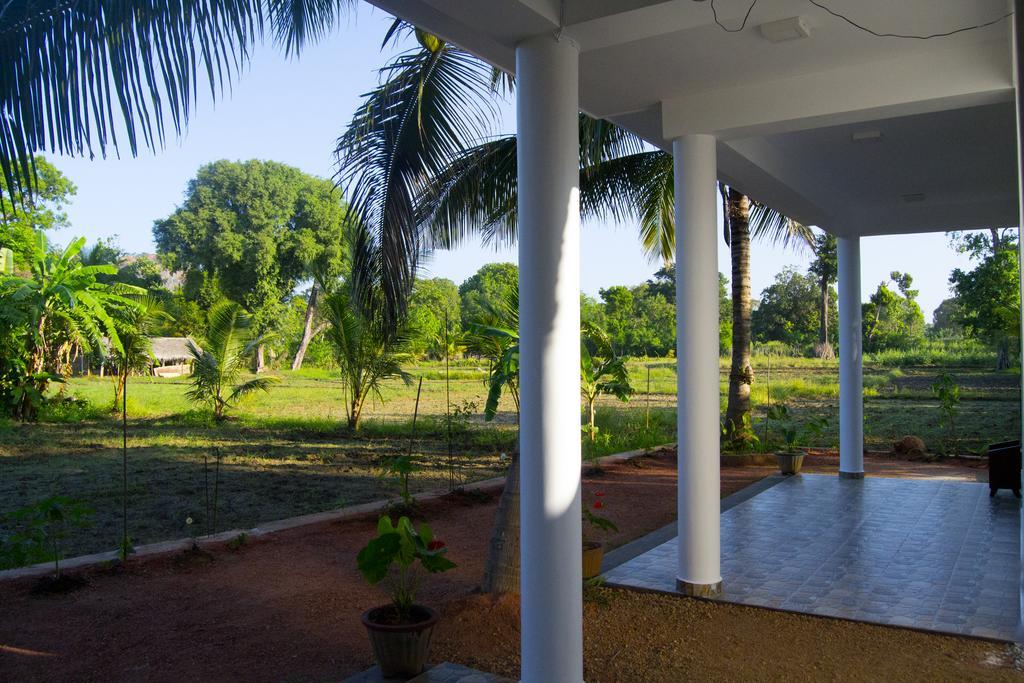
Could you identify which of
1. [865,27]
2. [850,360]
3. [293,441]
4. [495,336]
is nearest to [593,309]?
[293,441]

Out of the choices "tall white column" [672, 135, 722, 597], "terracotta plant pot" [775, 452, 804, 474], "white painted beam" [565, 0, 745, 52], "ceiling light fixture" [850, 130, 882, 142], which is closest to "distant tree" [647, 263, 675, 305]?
"terracotta plant pot" [775, 452, 804, 474]

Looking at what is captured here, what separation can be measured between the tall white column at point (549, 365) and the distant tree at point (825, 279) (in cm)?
2519

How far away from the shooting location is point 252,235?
111ft

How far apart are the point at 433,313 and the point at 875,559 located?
912 inches

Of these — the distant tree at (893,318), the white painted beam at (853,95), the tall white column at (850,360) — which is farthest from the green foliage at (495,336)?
the distant tree at (893,318)

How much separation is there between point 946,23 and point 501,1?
2.48 metres

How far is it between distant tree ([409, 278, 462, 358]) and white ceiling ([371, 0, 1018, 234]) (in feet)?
29.3

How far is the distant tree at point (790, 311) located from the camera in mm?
35000

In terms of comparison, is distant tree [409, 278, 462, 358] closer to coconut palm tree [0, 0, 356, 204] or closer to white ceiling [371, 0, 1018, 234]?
white ceiling [371, 0, 1018, 234]

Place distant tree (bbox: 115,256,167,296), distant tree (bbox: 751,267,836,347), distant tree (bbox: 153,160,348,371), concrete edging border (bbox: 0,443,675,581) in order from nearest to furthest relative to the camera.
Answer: concrete edging border (bbox: 0,443,675,581)
distant tree (bbox: 115,256,167,296)
distant tree (bbox: 153,160,348,371)
distant tree (bbox: 751,267,836,347)

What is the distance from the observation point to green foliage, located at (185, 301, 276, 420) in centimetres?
1569

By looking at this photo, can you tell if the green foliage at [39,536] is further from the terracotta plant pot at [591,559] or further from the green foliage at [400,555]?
the terracotta plant pot at [591,559]

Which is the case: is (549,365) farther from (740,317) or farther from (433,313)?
(433,313)

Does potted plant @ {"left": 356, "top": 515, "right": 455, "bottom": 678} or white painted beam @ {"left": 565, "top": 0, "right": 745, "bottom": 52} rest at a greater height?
white painted beam @ {"left": 565, "top": 0, "right": 745, "bottom": 52}
